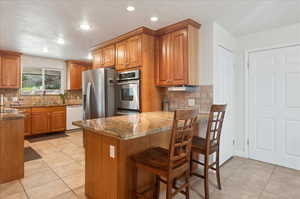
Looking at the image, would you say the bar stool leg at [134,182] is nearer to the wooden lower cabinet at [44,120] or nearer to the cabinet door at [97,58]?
the cabinet door at [97,58]

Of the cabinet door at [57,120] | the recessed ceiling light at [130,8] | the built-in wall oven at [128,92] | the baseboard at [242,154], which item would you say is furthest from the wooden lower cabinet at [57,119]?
the baseboard at [242,154]

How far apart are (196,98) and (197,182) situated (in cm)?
131

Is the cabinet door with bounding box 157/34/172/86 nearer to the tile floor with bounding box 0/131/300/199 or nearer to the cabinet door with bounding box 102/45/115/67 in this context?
the cabinet door with bounding box 102/45/115/67

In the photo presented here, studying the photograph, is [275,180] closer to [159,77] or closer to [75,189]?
[159,77]

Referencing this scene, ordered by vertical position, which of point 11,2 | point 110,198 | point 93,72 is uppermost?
point 11,2

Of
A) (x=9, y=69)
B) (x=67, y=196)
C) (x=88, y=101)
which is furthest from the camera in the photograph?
(x=9, y=69)

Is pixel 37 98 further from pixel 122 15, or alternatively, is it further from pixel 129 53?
pixel 122 15

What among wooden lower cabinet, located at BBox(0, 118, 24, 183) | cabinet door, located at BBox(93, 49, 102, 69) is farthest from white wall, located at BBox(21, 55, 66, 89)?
wooden lower cabinet, located at BBox(0, 118, 24, 183)

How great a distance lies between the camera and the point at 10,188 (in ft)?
7.51

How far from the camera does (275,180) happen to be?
8.21 ft

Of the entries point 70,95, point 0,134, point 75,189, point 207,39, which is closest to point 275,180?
point 207,39

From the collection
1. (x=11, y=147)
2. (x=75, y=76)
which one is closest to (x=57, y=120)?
(x=75, y=76)

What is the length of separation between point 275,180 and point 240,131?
111cm

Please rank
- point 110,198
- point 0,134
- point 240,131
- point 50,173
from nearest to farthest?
1. point 110,198
2. point 0,134
3. point 50,173
4. point 240,131
